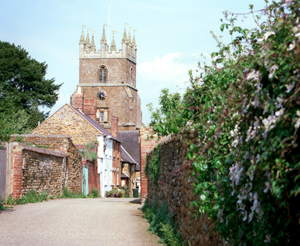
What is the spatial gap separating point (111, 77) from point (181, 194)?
3340 inches

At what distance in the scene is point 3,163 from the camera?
2259 cm

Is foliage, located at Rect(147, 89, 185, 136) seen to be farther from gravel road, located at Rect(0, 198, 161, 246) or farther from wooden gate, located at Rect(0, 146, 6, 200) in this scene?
wooden gate, located at Rect(0, 146, 6, 200)

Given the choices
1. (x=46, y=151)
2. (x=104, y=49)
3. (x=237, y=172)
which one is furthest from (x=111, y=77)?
(x=237, y=172)

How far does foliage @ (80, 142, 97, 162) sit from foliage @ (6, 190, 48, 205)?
1183cm

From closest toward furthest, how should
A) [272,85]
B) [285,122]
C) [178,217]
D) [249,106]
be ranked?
[285,122], [272,85], [249,106], [178,217]

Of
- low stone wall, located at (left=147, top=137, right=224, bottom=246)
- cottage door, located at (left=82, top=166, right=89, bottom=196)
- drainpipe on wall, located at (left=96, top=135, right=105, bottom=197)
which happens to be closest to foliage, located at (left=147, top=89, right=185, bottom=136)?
low stone wall, located at (left=147, top=137, right=224, bottom=246)

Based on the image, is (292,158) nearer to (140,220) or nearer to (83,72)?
(140,220)

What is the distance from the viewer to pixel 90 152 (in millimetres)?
40469

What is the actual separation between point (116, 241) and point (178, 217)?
4.50 feet

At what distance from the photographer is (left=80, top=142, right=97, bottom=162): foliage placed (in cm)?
3886

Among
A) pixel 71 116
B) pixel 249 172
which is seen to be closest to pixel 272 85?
pixel 249 172

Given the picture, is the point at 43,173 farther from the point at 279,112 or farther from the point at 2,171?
the point at 279,112

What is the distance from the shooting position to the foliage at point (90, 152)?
1530 inches

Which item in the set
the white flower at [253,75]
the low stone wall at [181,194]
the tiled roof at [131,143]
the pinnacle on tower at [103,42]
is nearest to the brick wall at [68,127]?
the tiled roof at [131,143]
